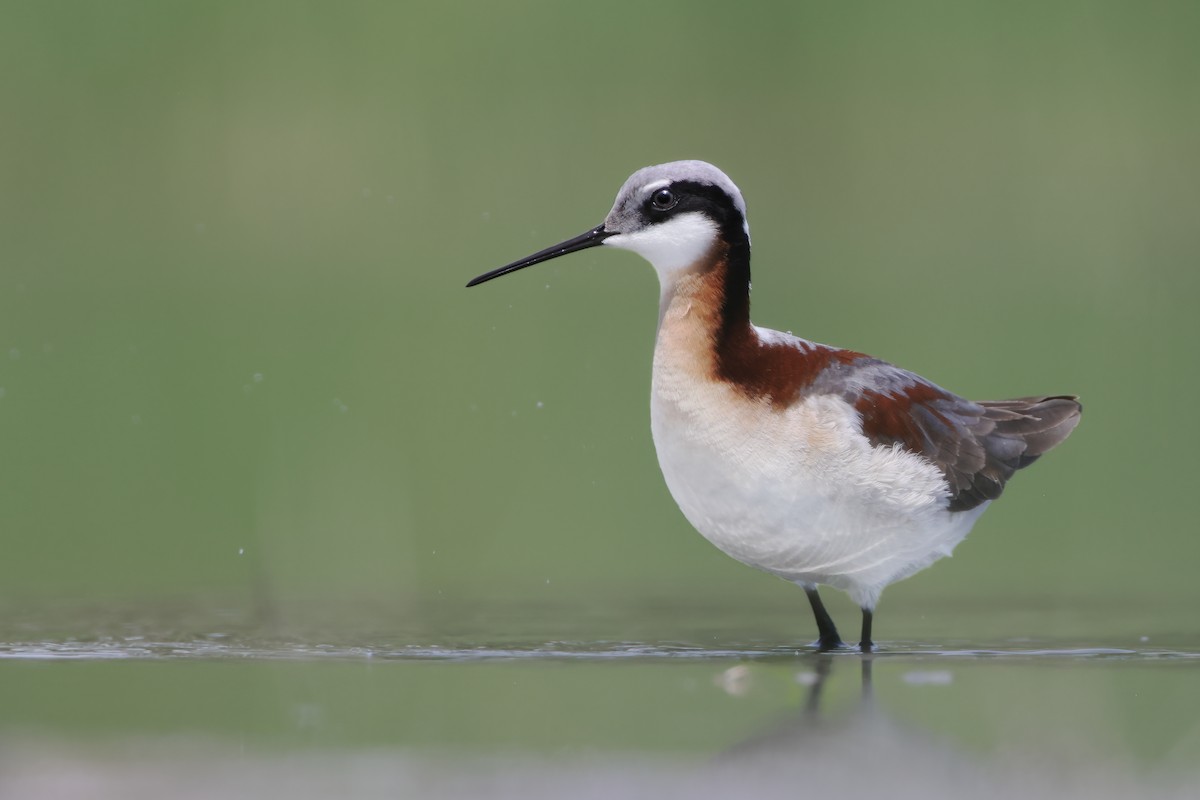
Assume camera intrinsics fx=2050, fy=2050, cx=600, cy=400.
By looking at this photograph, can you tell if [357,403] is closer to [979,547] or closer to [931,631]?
[979,547]

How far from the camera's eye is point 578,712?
6.89 meters

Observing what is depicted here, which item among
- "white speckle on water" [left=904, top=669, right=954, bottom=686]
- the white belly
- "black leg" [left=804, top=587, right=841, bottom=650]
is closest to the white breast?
the white belly

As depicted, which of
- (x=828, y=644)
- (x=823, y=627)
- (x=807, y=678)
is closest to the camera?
(x=807, y=678)

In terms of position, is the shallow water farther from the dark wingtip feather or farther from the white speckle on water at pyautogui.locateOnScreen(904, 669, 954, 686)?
the dark wingtip feather

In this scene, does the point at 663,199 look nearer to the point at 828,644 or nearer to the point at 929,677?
the point at 828,644

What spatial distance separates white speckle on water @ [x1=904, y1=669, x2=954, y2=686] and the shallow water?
0.06 ft

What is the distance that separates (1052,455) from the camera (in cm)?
1328

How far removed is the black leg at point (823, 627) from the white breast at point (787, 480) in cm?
13

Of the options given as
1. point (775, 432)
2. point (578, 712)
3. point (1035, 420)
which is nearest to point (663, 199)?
point (775, 432)

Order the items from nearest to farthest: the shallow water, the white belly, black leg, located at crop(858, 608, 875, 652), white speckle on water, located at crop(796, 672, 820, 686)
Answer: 1. the shallow water
2. white speckle on water, located at crop(796, 672, 820, 686)
3. the white belly
4. black leg, located at crop(858, 608, 875, 652)

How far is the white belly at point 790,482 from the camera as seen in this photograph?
A: 27.3ft

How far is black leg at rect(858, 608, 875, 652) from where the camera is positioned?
848cm

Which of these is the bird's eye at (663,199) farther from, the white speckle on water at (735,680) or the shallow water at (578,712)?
the white speckle on water at (735,680)

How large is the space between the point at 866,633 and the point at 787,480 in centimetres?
79
